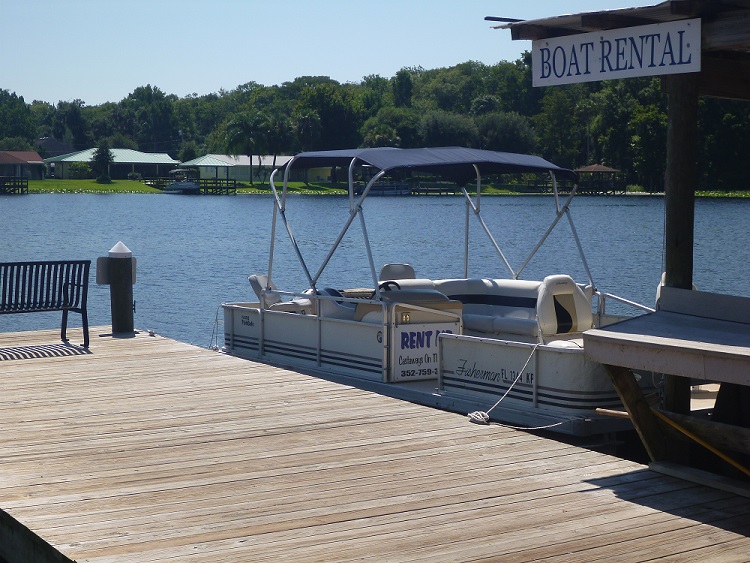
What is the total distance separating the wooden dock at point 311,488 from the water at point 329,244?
14376 mm

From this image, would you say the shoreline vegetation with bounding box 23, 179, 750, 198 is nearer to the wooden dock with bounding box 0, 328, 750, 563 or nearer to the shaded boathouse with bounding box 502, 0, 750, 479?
the wooden dock with bounding box 0, 328, 750, 563

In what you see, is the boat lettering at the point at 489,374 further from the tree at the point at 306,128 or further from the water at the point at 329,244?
the tree at the point at 306,128

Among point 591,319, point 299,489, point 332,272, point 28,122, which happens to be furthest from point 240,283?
point 28,122

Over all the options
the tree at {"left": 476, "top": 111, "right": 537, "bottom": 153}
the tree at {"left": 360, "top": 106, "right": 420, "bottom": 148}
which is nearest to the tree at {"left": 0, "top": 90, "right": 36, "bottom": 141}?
the tree at {"left": 360, "top": 106, "right": 420, "bottom": 148}

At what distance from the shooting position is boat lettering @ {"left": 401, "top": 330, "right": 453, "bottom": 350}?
1081 cm

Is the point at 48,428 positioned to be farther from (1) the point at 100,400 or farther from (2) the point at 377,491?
(2) the point at 377,491

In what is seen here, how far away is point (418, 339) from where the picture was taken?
10875 millimetres

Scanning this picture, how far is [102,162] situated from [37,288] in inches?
5221

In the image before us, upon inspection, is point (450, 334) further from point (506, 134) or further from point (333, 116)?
point (333, 116)

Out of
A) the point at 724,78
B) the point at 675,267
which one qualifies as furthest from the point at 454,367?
the point at 724,78

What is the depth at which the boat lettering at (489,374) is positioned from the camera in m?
9.42

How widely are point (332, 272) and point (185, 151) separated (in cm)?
12030

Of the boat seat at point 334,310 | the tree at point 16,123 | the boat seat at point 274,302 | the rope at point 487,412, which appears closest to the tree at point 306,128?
the tree at point 16,123

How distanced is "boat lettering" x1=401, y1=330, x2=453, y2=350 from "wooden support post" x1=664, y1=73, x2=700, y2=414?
400 centimetres
